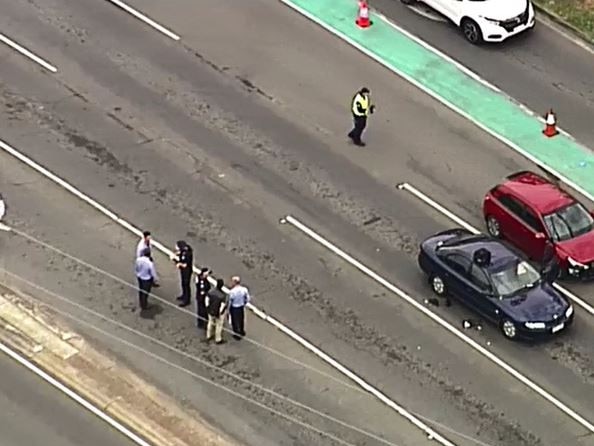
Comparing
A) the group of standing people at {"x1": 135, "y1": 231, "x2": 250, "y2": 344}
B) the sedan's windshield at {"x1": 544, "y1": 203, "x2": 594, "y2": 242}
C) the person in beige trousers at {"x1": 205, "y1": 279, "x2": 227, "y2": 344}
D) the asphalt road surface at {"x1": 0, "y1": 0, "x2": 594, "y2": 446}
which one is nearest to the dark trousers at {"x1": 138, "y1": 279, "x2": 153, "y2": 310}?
the group of standing people at {"x1": 135, "y1": 231, "x2": 250, "y2": 344}

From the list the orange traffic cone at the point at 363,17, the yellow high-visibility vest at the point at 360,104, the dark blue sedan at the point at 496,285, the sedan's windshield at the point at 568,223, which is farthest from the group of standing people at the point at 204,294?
the orange traffic cone at the point at 363,17

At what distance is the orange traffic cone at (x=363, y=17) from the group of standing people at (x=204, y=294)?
11.1 metres

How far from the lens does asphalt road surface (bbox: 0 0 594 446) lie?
2975cm

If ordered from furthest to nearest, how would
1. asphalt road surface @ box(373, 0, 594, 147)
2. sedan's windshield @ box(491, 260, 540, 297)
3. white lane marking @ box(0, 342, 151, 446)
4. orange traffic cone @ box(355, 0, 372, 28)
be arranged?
1. orange traffic cone @ box(355, 0, 372, 28)
2. asphalt road surface @ box(373, 0, 594, 147)
3. sedan's windshield @ box(491, 260, 540, 297)
4. white lane marking @ box(0, 342, 151, 446)

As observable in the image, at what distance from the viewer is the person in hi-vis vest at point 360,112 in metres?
35.7

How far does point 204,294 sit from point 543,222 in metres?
7.27

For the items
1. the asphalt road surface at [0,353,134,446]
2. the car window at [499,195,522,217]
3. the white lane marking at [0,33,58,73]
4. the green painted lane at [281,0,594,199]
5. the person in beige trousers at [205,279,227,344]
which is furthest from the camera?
the white lane marking at [0,33,58,73]

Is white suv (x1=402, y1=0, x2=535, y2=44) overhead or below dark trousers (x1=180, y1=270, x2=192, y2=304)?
overhead

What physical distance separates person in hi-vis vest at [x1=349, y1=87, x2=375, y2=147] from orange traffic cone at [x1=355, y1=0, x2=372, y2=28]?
453 cm

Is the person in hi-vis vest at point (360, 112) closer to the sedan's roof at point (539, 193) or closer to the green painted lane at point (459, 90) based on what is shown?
the green painted lane at point (459, 90)

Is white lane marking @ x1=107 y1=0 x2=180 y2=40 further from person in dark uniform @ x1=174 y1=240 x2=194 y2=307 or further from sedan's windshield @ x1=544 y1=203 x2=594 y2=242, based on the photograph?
sedan's windshield @ x1=544 y1=203 x2=594 y2=242

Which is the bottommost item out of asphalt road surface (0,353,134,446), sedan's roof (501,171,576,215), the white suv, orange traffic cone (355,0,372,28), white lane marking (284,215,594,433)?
asphalt road surface (0,353,134,446)

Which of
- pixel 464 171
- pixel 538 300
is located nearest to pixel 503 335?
pixel 538 300

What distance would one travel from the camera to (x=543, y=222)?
3297 centimetres
